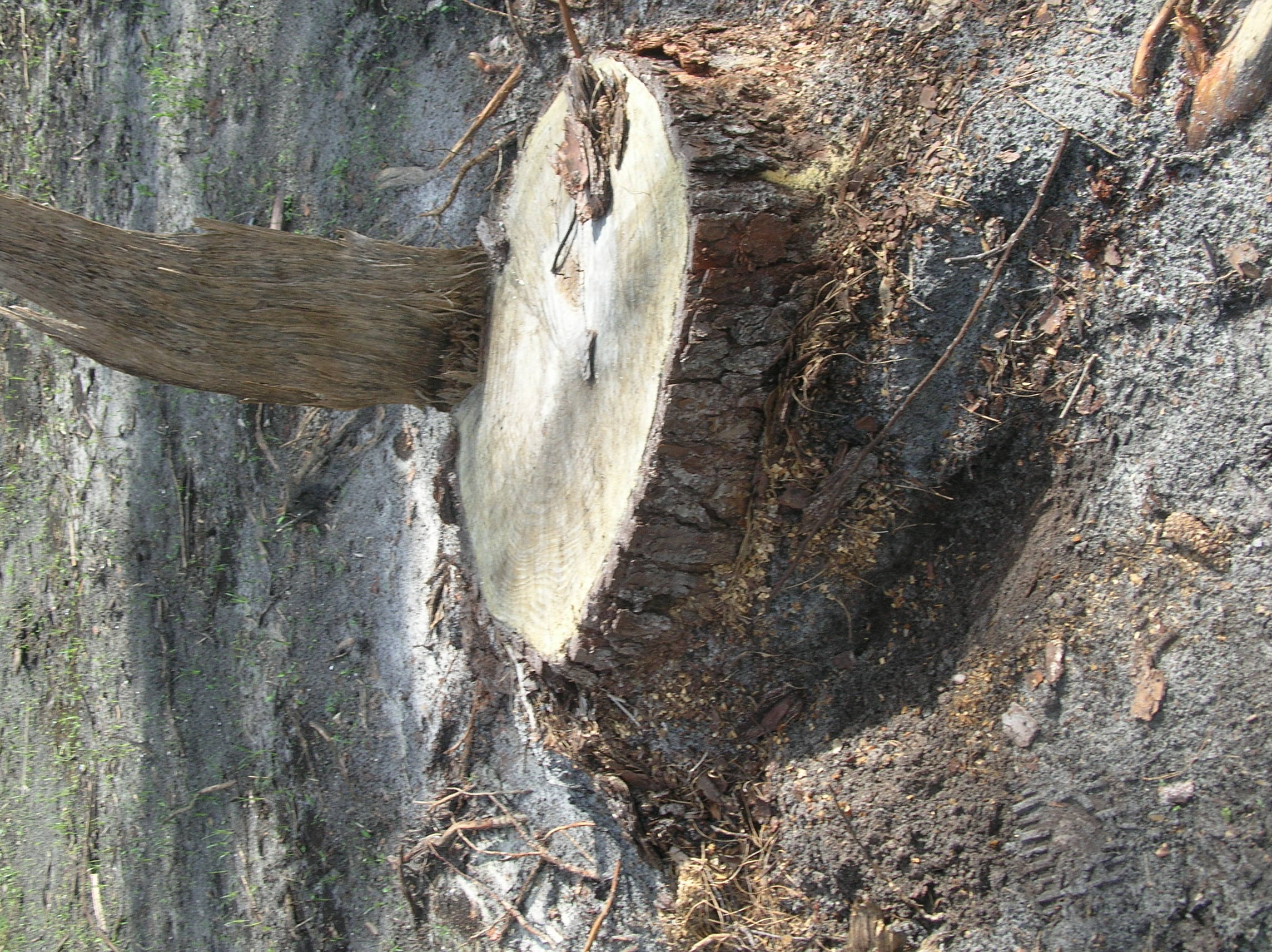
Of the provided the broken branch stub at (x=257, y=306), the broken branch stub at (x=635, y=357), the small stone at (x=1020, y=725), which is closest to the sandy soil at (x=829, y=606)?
the small stone at (x=1020, y=725)

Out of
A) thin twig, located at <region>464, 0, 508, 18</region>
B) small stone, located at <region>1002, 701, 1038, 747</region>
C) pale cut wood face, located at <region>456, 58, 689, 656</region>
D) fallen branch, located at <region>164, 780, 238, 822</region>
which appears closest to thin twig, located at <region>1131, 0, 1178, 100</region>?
pale cut wood face, located at <region>456, 58, 689, 656</region>

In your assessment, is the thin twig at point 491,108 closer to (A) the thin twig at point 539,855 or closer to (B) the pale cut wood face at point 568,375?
(B) the pale cut wood face at point 568,375

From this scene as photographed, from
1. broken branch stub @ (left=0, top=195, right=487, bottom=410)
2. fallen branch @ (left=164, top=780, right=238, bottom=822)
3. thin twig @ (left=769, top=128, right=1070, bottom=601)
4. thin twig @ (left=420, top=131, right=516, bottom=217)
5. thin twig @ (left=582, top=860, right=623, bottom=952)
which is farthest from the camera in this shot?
fallen branch @ (left=164, top=780, right=238, bottom=822)

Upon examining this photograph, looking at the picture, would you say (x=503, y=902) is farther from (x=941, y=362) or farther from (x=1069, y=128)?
(x=1069, y=128)

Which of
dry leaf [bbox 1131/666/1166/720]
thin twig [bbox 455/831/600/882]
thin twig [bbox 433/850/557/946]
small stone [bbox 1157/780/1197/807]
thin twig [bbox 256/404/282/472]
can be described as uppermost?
dry leaf [bbox 1131/666/1166/720]

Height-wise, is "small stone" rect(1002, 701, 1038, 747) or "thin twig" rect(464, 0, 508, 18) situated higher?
"thin twig" rect(464, 0, 508, 18)

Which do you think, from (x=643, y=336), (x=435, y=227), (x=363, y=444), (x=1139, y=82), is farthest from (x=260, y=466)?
(x=1139, y=82)

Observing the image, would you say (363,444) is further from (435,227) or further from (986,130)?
(986,130)

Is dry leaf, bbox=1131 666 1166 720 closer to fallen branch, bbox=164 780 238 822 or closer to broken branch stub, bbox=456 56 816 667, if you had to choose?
broken branch stub, bbox=456 56 816 667
